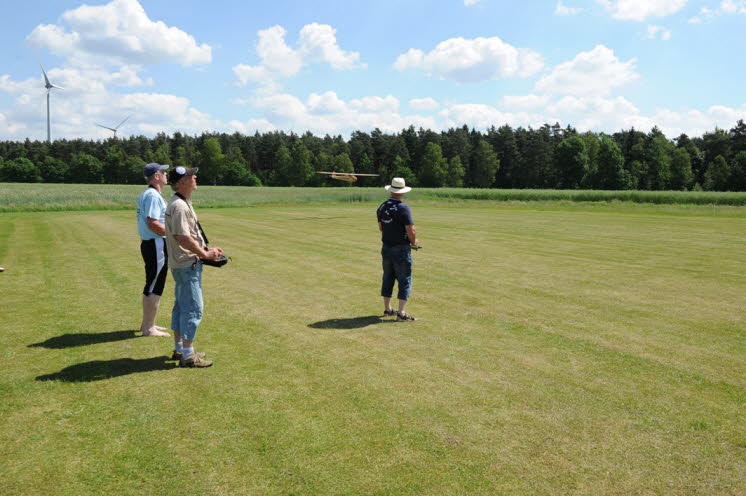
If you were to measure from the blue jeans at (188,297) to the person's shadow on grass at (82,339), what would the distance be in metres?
1.92

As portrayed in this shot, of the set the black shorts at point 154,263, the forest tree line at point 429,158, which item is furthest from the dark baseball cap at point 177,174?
→ the forest tree line at point 429,158

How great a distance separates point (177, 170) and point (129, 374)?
2.51m

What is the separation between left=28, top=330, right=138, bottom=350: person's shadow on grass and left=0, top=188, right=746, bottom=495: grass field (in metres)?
0.05

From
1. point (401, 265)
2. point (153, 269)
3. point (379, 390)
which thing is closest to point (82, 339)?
point (153, 269)

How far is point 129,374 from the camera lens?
6.01 meters

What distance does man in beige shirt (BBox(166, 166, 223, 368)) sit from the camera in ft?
19.2

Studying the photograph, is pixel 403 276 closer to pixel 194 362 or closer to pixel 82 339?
pixel 194 362

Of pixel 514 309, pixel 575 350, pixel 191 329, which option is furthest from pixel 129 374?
pixel 514 309

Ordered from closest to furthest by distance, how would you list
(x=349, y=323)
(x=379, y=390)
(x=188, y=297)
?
(x=379, y=390), (x=188, y=297), (x=349, y=323)

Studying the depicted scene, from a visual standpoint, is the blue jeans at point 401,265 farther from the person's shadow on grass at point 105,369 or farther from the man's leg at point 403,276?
the person's shadow on grass at point 105,369

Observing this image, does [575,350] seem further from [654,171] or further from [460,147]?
[460,147]

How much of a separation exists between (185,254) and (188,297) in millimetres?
539

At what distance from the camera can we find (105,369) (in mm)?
6133

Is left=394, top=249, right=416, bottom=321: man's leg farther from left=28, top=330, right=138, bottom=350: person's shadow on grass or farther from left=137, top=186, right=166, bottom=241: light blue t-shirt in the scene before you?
left=28, top=330, right=138, bottom=350: person's shadow on grass
